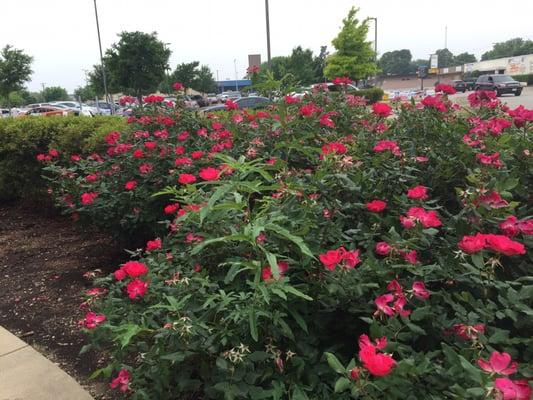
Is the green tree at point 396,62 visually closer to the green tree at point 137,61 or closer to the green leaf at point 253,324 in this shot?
the green tree at point 137,61

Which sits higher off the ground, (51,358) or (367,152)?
(367,152)

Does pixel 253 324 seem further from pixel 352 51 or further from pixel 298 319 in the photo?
pixel 352 51

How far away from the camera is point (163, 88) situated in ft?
101

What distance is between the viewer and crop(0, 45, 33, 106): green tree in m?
27.9

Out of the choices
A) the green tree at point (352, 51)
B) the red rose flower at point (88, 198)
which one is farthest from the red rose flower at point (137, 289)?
the green tree at point (352, 51)

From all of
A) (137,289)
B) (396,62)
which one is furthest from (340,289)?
(396,62)

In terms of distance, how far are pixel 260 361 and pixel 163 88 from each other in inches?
1218

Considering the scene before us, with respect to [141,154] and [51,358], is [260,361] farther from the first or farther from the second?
[141,154]

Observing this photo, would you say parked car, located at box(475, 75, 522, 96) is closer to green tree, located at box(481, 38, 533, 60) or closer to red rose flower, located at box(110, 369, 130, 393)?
red rose flower, located at box(110, 369, 130, 393)

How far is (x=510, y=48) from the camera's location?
355 feet

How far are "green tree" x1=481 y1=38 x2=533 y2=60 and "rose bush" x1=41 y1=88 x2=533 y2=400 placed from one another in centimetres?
10619

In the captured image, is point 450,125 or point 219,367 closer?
point 219,367

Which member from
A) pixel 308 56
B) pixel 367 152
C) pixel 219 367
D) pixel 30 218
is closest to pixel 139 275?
pixel 219 367

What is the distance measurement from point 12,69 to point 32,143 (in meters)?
26.3
